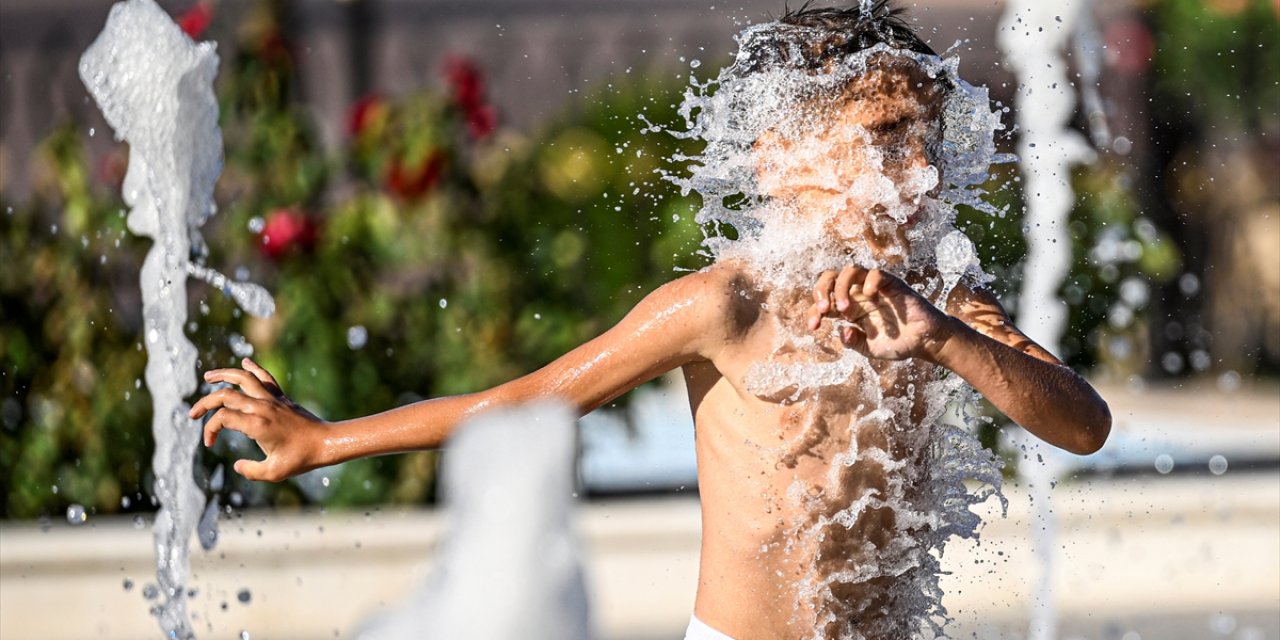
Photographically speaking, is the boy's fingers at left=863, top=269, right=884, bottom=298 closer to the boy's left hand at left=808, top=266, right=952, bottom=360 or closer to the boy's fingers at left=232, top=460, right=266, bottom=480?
the boy's left hand at left=808, top=266, right=952, bottom=360

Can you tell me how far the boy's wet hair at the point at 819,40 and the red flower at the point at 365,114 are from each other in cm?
271

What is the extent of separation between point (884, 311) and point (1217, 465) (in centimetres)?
319

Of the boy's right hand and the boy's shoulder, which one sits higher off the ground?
the boy's shoulder

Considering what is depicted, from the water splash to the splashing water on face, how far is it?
4.18ft

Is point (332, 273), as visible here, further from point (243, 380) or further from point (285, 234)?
point (243, 380)

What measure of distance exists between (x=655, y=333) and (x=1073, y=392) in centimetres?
51

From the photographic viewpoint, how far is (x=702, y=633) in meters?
2.17

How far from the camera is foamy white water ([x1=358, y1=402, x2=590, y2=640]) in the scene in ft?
6.33

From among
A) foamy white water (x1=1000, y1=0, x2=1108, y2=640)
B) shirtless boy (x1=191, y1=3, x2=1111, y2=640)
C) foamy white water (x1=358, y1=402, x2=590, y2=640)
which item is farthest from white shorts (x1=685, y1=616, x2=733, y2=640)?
foamy white water (x1=1000, y1=0, x2=1108, y2=640)

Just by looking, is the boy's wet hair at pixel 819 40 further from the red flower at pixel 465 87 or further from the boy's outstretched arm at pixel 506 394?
the red flower at pixel 465 87

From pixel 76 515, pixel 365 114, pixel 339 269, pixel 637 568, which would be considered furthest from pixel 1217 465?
pixel 76 515

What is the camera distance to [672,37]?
599cm

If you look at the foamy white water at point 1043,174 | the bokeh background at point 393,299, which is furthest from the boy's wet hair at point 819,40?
the foamy white water at point 1043,174

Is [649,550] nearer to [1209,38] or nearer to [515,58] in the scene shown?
[515,58]
